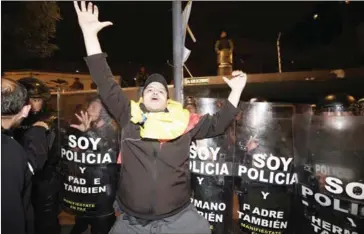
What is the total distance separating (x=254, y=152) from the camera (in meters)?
2.50

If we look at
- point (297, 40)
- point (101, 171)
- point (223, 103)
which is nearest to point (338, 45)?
point (297, 40)

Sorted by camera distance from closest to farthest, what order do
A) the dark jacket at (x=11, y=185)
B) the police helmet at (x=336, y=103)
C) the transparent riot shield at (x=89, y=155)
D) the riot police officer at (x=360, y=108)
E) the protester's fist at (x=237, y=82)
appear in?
1. the dark jacket at (x=11, y=185)
2. the protester's fist at (x=237, y=82)
3. the transparent riot shield at (x=89, y=155)
4. the riot police officer at (x=360, y=108)
5. the police helmet at (x=336, y=103)

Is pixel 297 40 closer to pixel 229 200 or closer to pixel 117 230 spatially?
pixel 229 200

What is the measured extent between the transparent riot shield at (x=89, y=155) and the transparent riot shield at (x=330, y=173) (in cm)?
172

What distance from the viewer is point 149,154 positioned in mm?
2086

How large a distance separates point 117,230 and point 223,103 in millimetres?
1391

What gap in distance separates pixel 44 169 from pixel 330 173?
115 inches

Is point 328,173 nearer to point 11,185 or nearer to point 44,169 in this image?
point 11,185

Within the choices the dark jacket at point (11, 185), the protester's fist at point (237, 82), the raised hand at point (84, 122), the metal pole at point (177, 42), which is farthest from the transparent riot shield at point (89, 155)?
the protester's fist at point (237, 82)

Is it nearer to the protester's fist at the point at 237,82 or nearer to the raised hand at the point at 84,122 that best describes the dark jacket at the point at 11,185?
the raised hand at the point at 84,122

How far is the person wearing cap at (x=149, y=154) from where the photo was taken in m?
2.05

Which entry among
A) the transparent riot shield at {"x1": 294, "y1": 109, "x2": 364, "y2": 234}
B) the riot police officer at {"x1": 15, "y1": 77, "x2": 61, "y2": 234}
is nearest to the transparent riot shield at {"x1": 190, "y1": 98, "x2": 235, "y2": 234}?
the transparent riot shield at {"x1": 294, "y1": 109, "x2": 364, "y2": 234}

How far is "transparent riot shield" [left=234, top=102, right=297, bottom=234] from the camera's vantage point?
245cm

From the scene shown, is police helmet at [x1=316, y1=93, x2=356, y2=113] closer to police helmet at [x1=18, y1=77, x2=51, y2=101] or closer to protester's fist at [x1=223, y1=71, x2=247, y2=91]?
protester's fist at [x1=223, y1=71, x2=247, y2=91]
